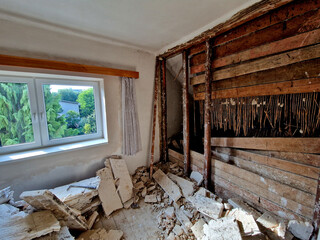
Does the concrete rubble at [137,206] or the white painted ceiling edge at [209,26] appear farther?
the white painted ceiling edge at [209,26]

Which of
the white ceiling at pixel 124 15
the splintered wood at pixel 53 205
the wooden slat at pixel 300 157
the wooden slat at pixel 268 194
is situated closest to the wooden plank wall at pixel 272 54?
the white ceiling at pixel 124 15

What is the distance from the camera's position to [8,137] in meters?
1.60

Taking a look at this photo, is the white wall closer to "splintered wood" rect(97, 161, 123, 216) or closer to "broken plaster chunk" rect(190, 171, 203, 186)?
"splintered wood" rect(97, 161, 123, 216)

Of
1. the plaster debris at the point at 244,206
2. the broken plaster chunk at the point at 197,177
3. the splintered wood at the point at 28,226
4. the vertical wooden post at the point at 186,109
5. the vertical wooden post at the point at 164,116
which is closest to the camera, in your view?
the splintered wood at the point at 28,226

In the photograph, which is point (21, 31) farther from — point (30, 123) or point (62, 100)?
Answer: point (30, 123)

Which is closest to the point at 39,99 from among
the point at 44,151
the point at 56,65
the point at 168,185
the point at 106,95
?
the point at 56,65

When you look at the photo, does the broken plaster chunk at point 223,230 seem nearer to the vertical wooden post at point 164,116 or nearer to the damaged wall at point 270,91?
the damaged wall at point 270,91

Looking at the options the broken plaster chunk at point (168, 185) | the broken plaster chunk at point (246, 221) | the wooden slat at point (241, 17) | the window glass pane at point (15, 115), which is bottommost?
the broken plaster chunk at point (168, 185)

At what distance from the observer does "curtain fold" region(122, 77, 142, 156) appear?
2.15 meters

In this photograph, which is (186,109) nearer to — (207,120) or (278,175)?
(207,120)

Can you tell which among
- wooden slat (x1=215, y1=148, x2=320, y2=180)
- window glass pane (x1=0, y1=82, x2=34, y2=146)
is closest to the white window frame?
window glass pane (x1=0, y1=82, x2=34, y2=146)

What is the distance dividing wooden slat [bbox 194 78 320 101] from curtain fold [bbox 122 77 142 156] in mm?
1235

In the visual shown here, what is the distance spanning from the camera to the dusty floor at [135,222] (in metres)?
1.47

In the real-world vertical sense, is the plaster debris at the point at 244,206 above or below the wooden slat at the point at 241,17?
below
